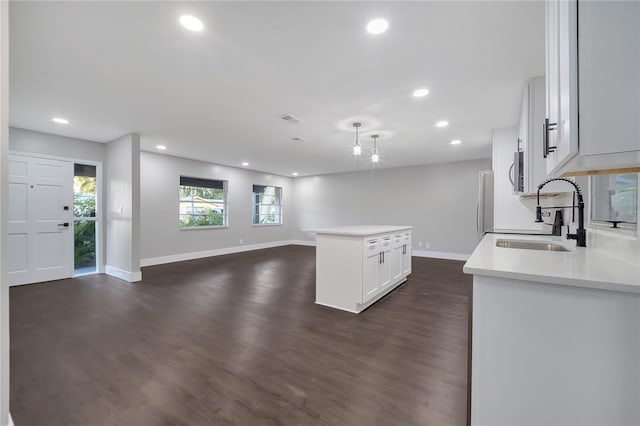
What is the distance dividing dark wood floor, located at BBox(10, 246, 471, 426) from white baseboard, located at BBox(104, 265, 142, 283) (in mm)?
575

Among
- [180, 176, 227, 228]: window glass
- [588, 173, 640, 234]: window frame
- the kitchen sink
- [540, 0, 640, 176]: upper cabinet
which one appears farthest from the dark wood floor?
[180, 176, 227, 228]: window glass

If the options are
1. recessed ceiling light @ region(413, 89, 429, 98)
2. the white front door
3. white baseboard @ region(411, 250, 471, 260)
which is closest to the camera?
recessed ceiling light @ region(413, 89, 429, 98)

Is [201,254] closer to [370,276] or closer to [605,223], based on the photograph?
[370,276]

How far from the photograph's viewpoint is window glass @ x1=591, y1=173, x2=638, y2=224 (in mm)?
1201

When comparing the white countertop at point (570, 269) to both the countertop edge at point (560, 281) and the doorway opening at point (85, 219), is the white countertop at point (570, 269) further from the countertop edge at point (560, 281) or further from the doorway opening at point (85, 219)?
the doorway opening at point (85, 219)

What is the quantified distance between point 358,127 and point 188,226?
5023 millimetres

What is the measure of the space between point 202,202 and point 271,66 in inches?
215

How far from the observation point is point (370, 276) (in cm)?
321

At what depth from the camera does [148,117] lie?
369 cm

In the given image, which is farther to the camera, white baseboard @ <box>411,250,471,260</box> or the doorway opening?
white baseboard @ <box>411,250,471,260</box>

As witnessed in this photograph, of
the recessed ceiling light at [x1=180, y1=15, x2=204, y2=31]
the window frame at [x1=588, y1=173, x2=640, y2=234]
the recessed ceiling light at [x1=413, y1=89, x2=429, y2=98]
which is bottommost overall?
the window frame at [x1=588, y1=173, x2=640, y2=234]

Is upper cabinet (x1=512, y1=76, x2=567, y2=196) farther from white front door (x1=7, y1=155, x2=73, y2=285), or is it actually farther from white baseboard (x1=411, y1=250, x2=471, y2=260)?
white front door (x1=7, y1=155, x2=73, y2=285)

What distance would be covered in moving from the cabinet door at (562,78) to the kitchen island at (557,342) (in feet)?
1.55

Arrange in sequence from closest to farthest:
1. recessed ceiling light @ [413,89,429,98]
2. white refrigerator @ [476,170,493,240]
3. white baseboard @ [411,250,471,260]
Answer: recessed ceiling light @ [413,89,429,98]
white refrigerator @ [476,170,493,240]
white baseboard @ [411,250,471,260]
